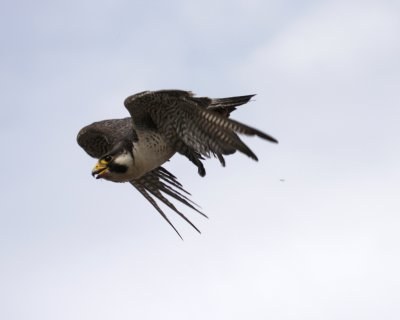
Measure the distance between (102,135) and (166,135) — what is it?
277cm

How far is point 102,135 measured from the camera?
17.4 m

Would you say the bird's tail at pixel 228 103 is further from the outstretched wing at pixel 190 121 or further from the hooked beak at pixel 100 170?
the hooked beak at pixel 100 170

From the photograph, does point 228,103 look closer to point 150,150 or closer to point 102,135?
point 150,150

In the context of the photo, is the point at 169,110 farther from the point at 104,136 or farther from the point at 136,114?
the point at 104,136

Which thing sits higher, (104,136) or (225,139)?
(104,136)

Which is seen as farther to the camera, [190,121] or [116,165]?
[116,165]

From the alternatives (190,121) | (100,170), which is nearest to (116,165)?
(100,170)

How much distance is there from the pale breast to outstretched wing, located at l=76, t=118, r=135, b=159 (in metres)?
1.03

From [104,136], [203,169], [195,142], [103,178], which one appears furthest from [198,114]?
[104,136]

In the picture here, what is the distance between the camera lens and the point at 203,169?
49.3ft

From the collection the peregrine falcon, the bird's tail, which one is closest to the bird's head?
the peregrine falcon

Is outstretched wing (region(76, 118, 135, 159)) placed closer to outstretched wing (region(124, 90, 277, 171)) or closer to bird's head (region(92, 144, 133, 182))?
bird's head (region(92, 144, 133, 182))

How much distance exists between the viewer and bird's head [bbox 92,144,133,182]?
15422mm

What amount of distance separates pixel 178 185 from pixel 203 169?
2097 millimetres
